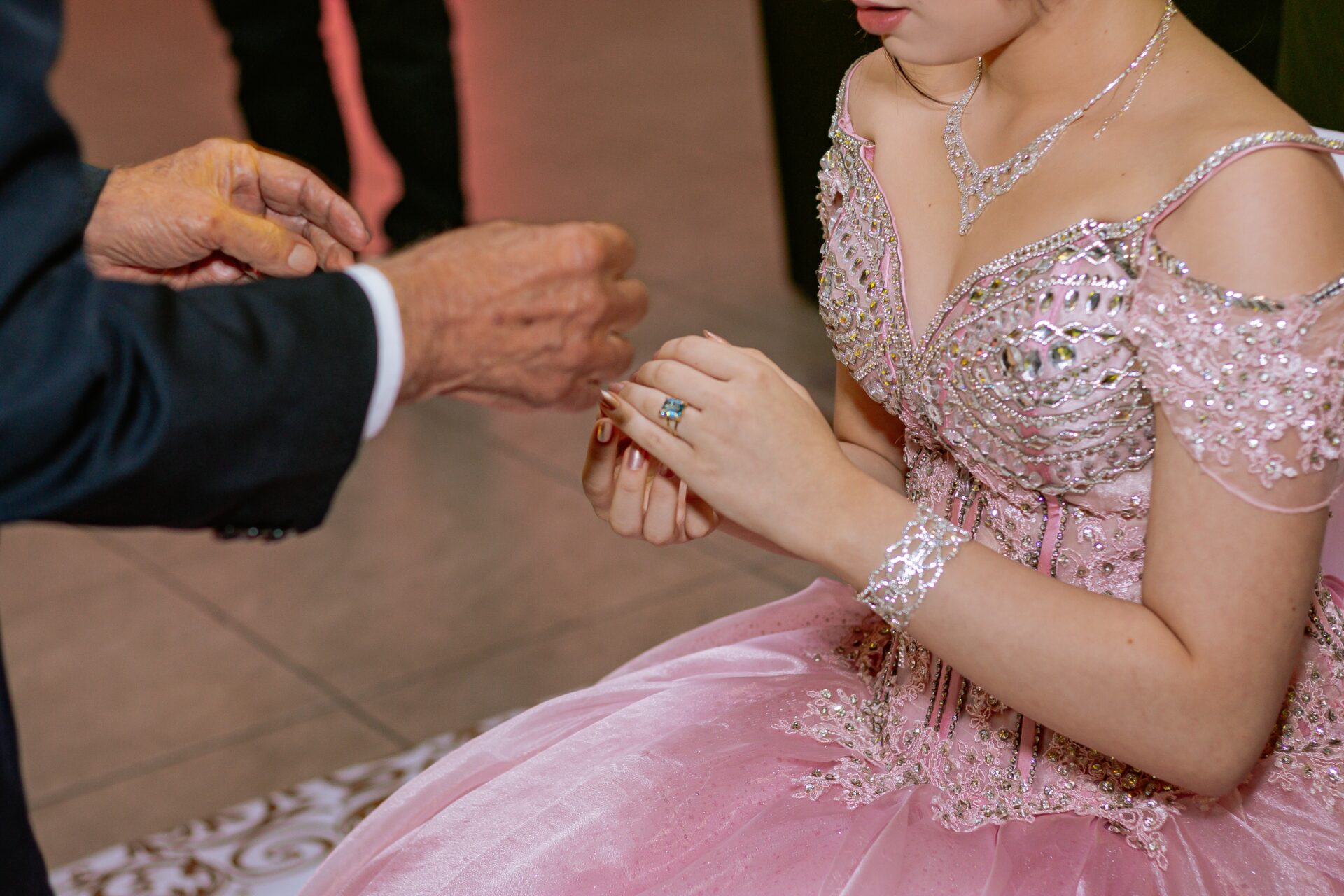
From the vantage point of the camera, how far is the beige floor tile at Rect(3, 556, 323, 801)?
2.40 metres

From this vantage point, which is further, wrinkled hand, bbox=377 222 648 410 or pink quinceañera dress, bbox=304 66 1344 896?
wrinkled hand, bbox=377 222 648 410

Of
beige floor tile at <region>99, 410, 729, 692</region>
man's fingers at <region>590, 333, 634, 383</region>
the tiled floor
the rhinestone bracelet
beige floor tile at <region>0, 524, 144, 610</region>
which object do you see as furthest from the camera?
beige floor tile at <region>0, 524, 144, 610</region>

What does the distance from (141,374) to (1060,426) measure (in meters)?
0.66

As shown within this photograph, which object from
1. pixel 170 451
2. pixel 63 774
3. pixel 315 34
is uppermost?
pixel 170 451

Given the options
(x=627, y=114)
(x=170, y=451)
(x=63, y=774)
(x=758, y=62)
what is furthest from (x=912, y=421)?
(x=758, y=62)

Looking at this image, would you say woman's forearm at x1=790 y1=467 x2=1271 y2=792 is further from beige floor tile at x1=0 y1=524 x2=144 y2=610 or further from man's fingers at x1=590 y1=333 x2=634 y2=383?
beige floor tile at x1=0 y1=524 x2=144 y2=610

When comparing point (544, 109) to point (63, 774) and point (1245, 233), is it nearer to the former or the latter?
point (63, 774)

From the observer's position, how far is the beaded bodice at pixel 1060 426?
3.08 ft

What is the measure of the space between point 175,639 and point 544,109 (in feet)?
10.9

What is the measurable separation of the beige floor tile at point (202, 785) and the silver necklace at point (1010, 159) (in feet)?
5.02

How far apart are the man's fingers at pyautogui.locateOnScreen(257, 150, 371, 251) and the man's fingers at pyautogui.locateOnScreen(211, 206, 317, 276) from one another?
2.2 inches

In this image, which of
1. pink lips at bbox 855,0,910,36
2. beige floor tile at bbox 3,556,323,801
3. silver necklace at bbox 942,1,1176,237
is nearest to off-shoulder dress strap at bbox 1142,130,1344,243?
silver necklace at bbox 942,1,1176,237

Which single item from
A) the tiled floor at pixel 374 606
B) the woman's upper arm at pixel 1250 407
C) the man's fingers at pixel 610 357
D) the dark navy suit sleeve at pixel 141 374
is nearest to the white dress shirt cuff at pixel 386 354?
the dark navy suit sleeve at pixel 141 374

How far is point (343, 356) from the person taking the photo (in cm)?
100
